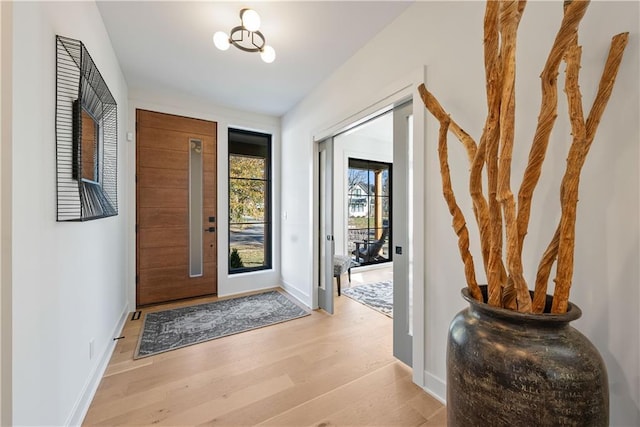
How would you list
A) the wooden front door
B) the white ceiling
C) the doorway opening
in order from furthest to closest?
1. the wooden front door
2. the doorway opening
3. the white ceiling

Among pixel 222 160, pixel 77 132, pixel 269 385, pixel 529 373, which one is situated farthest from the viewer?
pixel 222 160

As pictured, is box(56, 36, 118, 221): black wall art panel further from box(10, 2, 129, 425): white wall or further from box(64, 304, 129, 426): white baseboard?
box(64, 304, 129, 426): white baseboard

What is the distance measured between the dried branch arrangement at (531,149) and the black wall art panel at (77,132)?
199 cm

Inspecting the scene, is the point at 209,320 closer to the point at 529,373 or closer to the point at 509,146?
the point at 529,373

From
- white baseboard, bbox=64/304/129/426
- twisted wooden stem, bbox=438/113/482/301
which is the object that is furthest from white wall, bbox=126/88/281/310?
twisted wooden stem, bbox=438/113/482/301

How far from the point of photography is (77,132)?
4.64 feet

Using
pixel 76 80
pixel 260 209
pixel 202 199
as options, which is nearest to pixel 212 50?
pixel 76 80

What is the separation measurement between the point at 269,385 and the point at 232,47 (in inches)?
111

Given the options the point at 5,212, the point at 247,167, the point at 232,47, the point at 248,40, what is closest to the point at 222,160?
the point at 247,167

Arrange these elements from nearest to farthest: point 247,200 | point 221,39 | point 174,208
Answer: point 221,39 → point 174,208 → point 247,200

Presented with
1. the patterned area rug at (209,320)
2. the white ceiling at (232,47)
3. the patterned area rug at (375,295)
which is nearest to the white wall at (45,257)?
the white ceiling at (232,47)

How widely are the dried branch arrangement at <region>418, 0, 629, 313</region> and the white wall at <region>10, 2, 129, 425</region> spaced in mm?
1740

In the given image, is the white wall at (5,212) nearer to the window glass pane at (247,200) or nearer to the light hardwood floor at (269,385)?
the light hardwood floor at (269,385)

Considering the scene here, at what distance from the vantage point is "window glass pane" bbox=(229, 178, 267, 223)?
383 cm
